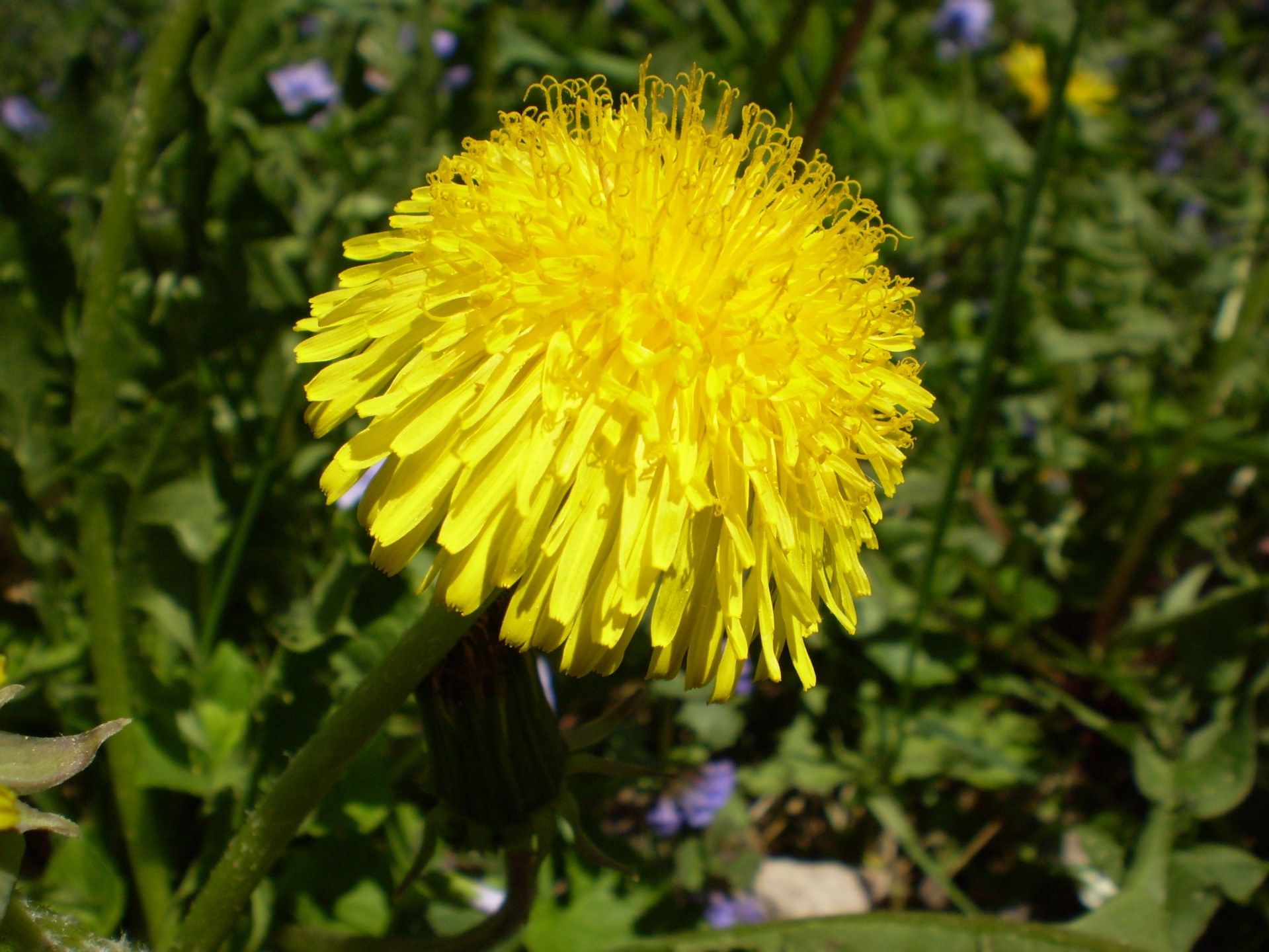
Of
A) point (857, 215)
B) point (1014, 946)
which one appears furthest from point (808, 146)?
point (1014, 946)

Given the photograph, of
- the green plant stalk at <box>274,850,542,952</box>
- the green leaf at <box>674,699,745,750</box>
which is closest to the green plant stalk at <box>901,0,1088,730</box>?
the green leaf at <box>674,699,745,750</box>

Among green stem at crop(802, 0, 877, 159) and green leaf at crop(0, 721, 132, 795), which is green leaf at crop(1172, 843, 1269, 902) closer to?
green stem at crop(802, 0, 877, 159)

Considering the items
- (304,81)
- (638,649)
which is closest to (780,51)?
(638,649)

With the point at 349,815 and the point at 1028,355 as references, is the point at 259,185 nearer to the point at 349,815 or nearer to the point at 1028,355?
the point at 349,815

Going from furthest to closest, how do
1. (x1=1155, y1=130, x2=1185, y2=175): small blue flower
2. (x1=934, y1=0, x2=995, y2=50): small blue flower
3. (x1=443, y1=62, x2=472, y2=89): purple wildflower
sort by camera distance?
(x1=934, y1=0, x2=995, y2=50): small blue flower < (x1=1155, y1=130, x2=1185, y2=175): small blue flower < (x1=443, y1=62, x2=472, y2=89): purple wildflower

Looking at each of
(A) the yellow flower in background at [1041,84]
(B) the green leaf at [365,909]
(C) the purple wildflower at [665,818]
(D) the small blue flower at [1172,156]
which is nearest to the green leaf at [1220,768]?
(C) the purple wildflower at [665,818]

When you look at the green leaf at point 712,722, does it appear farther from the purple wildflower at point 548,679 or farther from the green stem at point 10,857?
the green stem at point 10,857

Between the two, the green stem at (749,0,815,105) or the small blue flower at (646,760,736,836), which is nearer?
the small blue flower at (646,760,736,836)
